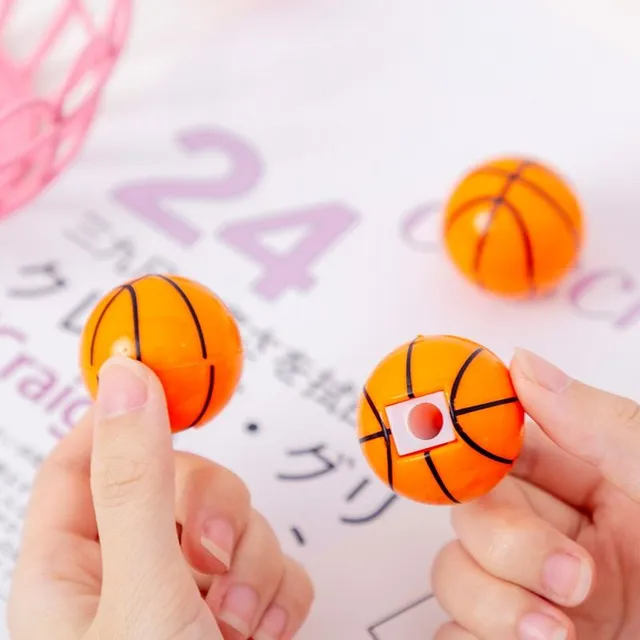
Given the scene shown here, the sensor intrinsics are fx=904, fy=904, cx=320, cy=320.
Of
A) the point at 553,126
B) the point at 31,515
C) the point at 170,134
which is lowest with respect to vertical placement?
the point at 31,515

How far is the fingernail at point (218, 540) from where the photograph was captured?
584 mm

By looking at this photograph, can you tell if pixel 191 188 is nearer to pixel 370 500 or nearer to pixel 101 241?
pixel 101 241

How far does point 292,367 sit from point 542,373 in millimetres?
297

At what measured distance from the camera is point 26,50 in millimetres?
957

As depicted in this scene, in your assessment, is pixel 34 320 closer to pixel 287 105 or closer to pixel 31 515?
pixel 31 515

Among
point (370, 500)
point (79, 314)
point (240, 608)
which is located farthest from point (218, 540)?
point (79, 314)

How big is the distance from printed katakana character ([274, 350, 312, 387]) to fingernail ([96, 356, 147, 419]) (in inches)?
11.7

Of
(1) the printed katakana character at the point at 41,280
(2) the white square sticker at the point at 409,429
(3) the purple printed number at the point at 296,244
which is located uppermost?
(2) the white square sticker at the point at 409,429

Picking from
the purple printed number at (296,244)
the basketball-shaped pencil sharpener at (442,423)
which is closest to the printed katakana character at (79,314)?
the purple printed number at (296,244)

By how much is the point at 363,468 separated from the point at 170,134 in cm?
42

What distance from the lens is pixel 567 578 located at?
1.83 feet

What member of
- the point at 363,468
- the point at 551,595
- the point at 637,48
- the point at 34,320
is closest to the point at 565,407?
the point at 551,595

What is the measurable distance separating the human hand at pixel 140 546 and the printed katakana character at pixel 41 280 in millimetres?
221

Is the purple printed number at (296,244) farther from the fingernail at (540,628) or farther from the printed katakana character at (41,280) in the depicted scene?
the fingernail at (540,628)
